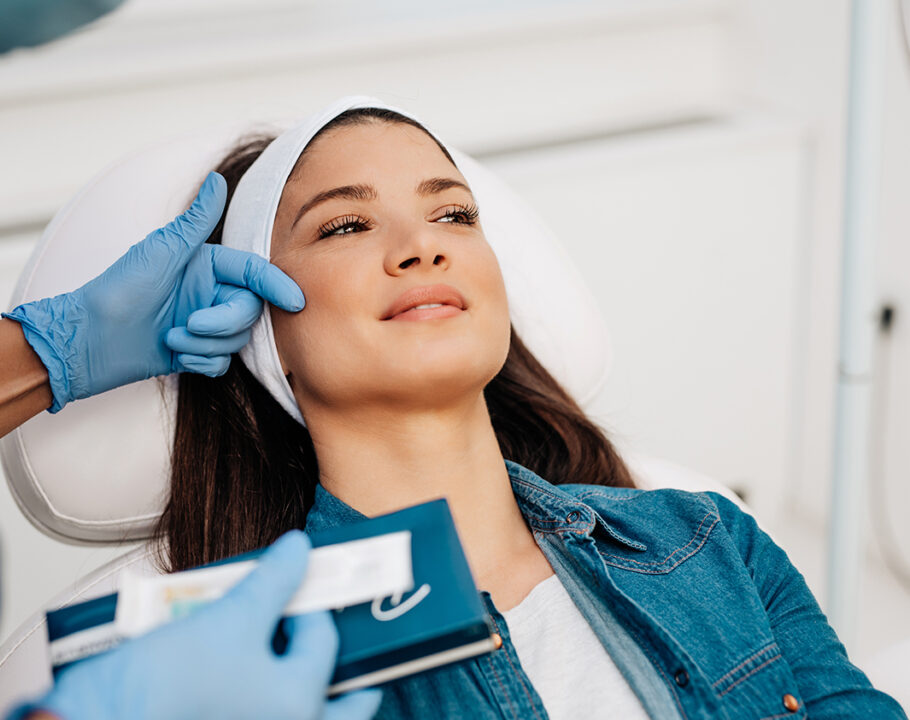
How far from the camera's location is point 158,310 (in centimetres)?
130

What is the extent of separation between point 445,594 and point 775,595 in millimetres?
555

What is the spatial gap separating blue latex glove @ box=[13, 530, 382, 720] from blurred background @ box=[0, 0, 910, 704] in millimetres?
1192

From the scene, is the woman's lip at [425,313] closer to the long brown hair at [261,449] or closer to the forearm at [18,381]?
the long brown hair at [261,449]

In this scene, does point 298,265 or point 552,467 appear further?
point 552,467

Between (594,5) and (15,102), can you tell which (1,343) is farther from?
(594,5)

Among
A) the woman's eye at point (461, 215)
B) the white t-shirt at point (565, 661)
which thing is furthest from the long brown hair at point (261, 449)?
the white t-shirt at point (565, 661)

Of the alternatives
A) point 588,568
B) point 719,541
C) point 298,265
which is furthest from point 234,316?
point 719,541

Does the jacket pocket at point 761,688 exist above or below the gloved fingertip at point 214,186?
below

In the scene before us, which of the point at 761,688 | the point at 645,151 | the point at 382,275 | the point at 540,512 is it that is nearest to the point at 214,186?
the point at 382,275

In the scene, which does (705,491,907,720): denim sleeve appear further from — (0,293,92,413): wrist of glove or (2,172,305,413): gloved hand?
(0,293,92,413): wrist of glove

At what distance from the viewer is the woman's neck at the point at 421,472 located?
1.19 metres

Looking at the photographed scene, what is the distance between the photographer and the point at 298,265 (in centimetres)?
121

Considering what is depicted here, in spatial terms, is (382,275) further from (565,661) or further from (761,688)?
(761,688)

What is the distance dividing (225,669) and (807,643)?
0.69 metres
